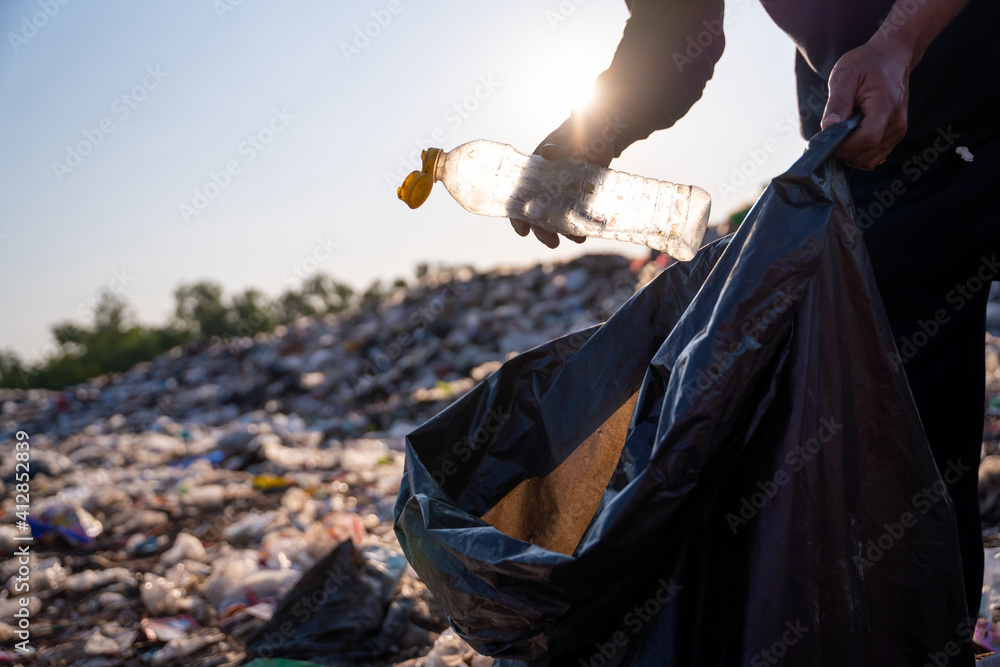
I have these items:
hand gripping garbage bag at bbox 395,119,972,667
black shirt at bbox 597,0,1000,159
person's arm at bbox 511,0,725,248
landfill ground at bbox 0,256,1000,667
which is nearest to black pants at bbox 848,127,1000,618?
black shirt at bbox 597,0,1000,159

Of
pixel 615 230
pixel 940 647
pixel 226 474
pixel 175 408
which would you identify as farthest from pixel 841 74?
pixel 175 408

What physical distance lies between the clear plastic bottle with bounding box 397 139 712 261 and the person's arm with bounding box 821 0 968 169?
1.70 feet

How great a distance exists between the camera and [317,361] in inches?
267

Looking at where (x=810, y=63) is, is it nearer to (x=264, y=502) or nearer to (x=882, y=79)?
(x=882, y=79)

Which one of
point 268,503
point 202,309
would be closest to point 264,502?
point 268,503

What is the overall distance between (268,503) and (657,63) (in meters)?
2.71

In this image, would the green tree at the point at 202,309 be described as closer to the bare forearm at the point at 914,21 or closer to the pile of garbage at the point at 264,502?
the pile of garbage at the point at 264,502

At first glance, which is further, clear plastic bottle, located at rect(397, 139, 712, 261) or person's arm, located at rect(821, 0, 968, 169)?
clear plastic bottle, located at rect(397, 139, 712, 261)

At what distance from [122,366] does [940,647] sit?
72.7 feet

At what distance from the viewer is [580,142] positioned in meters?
1.39

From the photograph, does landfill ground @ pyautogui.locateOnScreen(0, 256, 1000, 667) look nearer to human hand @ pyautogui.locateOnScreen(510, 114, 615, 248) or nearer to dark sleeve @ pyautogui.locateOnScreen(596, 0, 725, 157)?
human hand @ pyautogui.locateOnScreen(510, 114, 615, 248)

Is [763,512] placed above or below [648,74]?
below

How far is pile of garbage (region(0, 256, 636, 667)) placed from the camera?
68.6 inches

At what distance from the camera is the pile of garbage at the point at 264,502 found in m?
1.74
